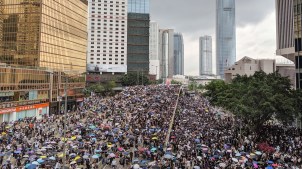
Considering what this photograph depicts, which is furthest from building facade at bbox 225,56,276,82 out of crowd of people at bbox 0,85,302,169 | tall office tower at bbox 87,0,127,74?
crowd of people at bbox 0,85,302,169

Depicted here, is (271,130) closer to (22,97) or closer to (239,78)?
(239,78)

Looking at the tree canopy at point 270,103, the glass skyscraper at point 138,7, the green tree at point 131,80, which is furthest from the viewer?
the glass skyscraper at point 138,7

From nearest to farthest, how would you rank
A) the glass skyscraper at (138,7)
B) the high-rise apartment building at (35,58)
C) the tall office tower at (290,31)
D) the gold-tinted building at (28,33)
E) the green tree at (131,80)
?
1. the tall office tower at (290,31)
2. the high-rise apartment building at (35,58)
3. the gold-tinted building at (28,33)
4. the green tree at (131,80)
5. the glass skyscraper at (138,7)

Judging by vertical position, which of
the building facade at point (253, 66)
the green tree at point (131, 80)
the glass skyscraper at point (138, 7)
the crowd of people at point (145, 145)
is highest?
the glass skyscraper at point (138, 7)

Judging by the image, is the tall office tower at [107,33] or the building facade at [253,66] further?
the tall office tower at [107,33]

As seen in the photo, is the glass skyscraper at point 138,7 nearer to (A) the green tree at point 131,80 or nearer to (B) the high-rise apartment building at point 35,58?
(A) the green tree at point 131,80

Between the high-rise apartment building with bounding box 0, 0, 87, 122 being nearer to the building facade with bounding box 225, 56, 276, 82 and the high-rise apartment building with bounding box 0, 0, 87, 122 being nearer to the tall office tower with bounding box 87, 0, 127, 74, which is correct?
the tall office tower with bounding box 87, 0, 127, 74

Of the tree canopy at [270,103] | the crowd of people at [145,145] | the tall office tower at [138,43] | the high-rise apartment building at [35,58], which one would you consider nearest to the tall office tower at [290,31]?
the tree canopy at [270,103]
